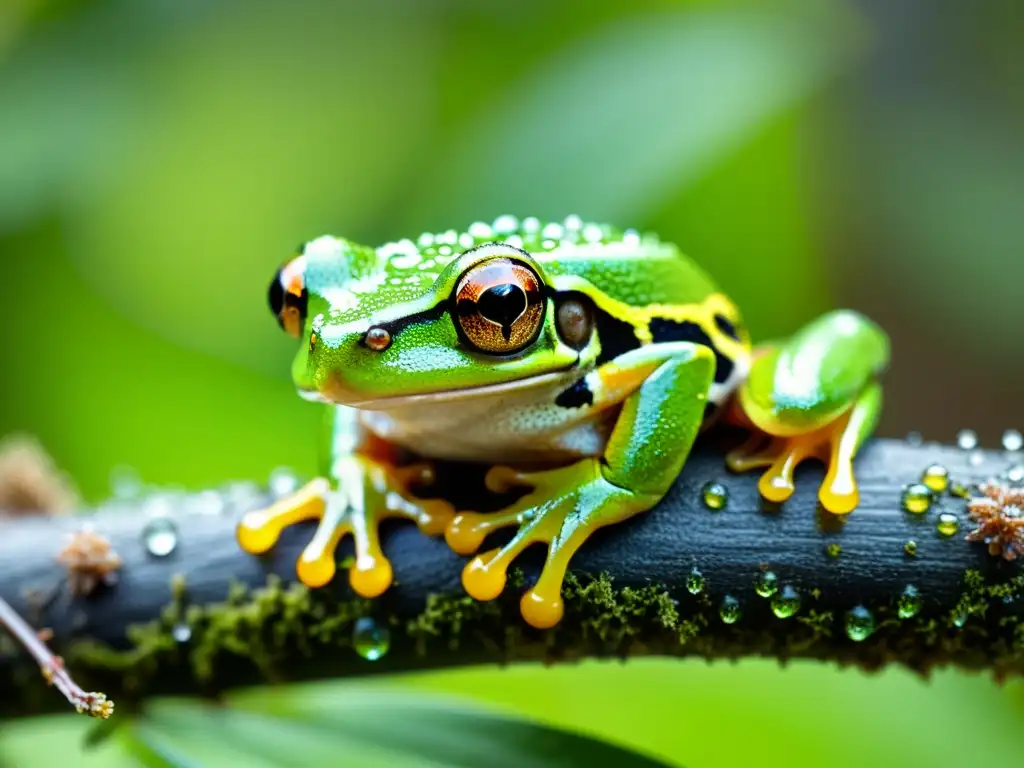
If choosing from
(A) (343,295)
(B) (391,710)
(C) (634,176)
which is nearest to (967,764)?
(B) (391,710)

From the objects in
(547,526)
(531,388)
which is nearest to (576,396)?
(531,388)

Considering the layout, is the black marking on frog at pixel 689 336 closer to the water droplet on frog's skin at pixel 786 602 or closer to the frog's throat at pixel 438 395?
the frog's throat at pixel 438 395

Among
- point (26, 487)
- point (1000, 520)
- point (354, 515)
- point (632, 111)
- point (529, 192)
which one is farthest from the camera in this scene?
point (632, 111)

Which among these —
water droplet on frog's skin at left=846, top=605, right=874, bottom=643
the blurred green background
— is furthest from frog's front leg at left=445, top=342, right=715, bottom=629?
the blurred green background

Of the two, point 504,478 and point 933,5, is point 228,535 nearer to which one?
point 504,478

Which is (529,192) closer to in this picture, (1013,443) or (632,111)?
(632,111)

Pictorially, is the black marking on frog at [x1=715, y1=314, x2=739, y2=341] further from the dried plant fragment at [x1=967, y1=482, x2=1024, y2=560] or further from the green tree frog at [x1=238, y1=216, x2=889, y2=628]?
the dried plant fragment at [x1=967, y1=482, x2=1024, y2=560]
